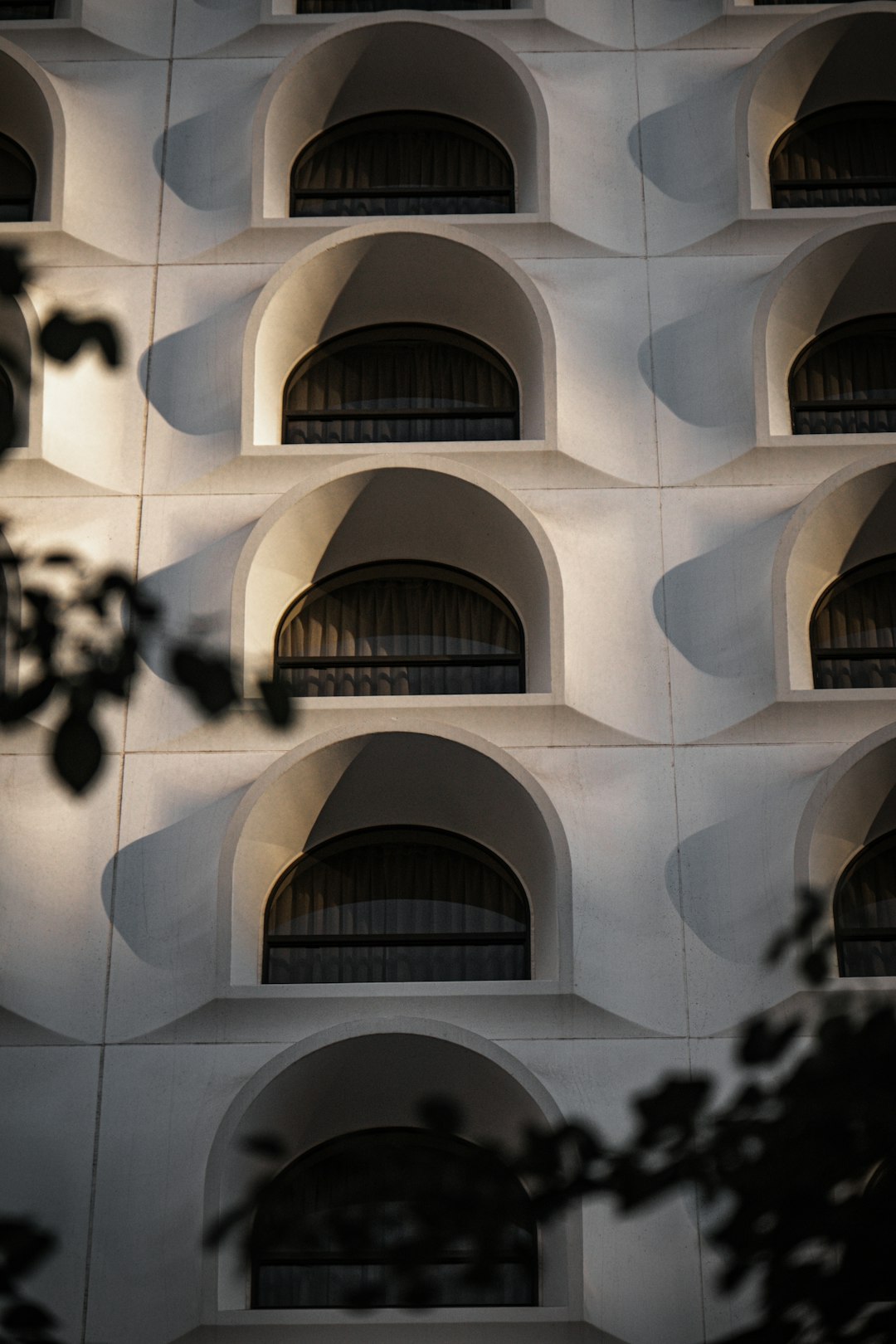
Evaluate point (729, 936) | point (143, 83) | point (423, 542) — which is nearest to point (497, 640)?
point (423, 542)

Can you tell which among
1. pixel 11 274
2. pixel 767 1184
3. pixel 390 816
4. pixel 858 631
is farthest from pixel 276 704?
pixel 858 631

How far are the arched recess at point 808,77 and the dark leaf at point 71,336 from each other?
31.3ft

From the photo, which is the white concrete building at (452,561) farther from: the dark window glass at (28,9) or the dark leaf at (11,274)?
the dark leaf at (11,274)

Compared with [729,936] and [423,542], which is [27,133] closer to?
[423,542]

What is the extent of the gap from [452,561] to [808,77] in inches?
211

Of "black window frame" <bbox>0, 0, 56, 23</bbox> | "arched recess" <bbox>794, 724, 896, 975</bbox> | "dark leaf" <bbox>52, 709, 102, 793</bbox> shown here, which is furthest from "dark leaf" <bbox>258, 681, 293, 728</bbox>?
"black window frame" <bbox>0, 0, 56, 23</bbox>

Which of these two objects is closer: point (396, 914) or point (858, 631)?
point (396, 914)

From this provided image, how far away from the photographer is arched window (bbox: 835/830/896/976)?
11109 mm

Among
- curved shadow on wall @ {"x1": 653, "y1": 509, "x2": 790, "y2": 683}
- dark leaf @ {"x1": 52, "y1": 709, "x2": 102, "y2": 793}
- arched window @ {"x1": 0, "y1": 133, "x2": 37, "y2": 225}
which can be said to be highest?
arched window @ {"x1": 0, "y1": 133, "x2": 37, "y2": 225}

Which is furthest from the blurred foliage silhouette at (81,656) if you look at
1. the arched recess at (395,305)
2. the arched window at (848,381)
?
the arched window at (848,381)

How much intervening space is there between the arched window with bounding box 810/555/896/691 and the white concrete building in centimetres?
4

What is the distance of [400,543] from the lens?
12398 mm

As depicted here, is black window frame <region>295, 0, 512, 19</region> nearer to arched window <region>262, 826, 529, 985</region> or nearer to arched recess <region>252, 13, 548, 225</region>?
arched recess <region>252, 13, 548, 225</region>

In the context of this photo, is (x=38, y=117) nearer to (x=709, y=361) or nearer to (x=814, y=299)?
(x=709, y=361)
